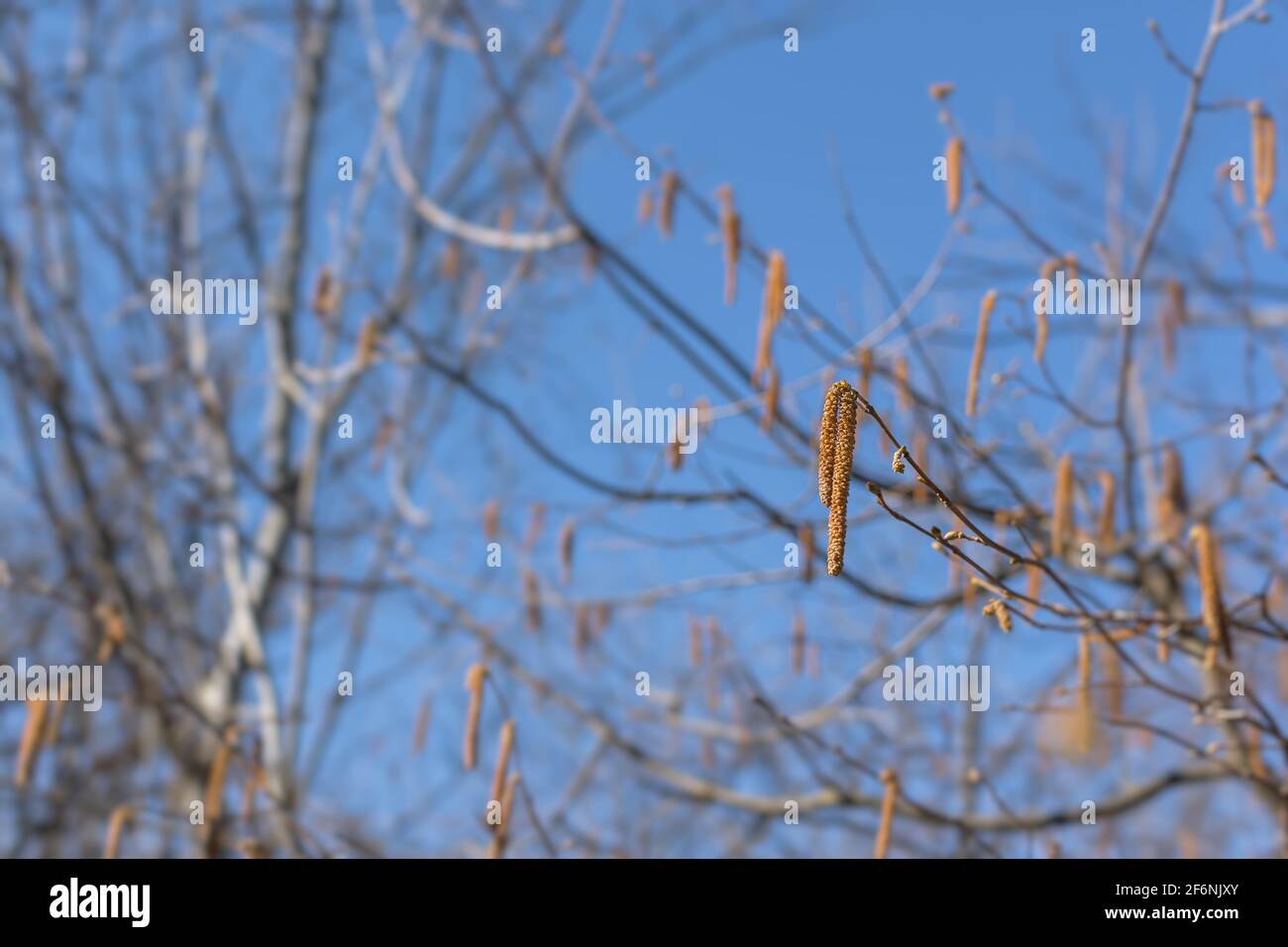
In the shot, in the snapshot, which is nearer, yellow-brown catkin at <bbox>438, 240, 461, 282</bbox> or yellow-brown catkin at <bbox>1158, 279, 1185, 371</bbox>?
yellow-brown catkin at <bbox>1158, 279, 1185, 371</bbox>

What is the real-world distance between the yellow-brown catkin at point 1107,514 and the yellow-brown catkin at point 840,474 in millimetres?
1860

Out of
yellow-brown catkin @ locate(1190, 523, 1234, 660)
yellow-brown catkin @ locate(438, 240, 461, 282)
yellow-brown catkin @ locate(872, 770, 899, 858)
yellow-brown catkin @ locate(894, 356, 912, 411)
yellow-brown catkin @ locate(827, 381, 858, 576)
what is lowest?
yellow-brown catkin @ locate(872, 770, 899, 858)

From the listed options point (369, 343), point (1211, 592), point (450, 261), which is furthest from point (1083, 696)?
point (450, 261)

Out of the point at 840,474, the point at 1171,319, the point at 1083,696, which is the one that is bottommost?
the point at 1083,696

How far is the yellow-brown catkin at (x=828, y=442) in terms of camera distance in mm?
1519

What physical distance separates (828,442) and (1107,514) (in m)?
1.93

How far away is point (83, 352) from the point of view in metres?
6.50

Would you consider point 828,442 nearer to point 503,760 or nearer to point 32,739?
point 503,760

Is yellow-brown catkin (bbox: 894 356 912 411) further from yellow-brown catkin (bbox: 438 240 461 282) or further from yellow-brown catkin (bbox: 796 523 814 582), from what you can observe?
yellow-brown catkin (bbox: 438 240 461 282)

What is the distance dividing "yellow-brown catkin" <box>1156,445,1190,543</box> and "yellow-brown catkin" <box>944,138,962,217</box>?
892 mm

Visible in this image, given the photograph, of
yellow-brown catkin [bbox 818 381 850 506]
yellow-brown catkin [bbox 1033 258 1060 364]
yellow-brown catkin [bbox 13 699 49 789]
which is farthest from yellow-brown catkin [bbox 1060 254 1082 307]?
yellow-brown catkin [bbox 13 699 49 789]

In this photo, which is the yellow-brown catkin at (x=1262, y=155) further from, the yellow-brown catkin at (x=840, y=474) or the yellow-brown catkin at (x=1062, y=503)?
the yellow-brown catkin at (x=840, y=474)

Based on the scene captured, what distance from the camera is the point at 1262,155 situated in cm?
293

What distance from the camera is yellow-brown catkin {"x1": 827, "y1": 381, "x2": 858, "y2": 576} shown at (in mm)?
1505
